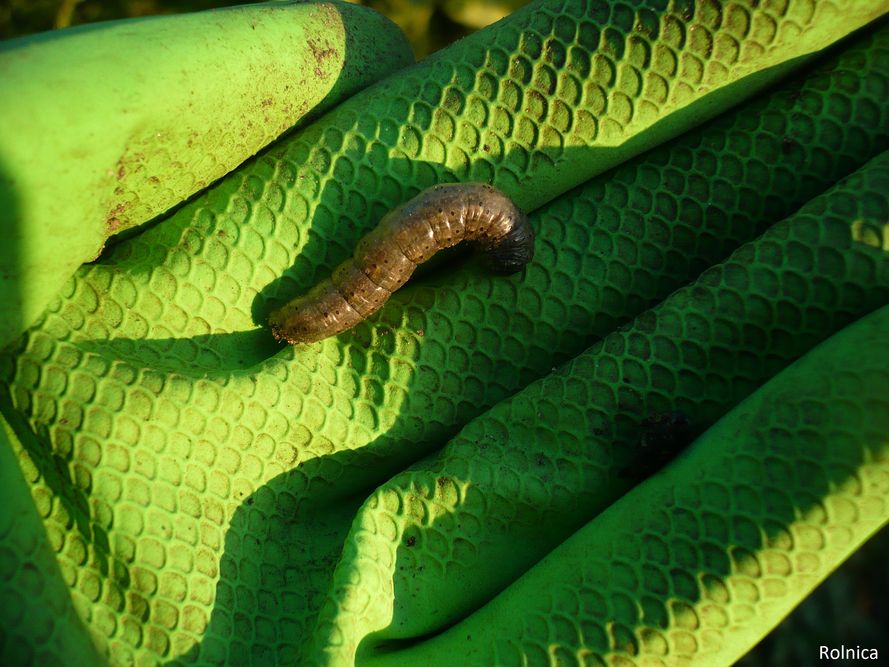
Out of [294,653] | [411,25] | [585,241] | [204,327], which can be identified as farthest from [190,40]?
[411,25]

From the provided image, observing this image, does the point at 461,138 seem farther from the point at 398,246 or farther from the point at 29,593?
the point at 29,593

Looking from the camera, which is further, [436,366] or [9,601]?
[436,366]

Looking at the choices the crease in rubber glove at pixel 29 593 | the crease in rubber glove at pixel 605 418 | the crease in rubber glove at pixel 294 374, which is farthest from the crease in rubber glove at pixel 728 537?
the crease in rubber glove at pixel 29 593

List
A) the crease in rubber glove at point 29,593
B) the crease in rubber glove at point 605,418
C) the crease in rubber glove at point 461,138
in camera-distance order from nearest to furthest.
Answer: the crease in rubber glove at point 29,593
the crease in rubber glove at point 605,418
the crease in rubber glove at point 461,138

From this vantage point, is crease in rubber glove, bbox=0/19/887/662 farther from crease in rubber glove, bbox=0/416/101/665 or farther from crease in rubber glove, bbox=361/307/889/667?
crease in rubber glove, bbox=361/307/889/667

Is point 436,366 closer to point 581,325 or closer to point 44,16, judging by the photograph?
point 581,325

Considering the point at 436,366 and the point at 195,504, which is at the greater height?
the point at 436,366

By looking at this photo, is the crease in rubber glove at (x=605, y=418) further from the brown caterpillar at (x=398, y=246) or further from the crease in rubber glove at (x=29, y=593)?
the crease in rubber glove at (x=29, y=593)
